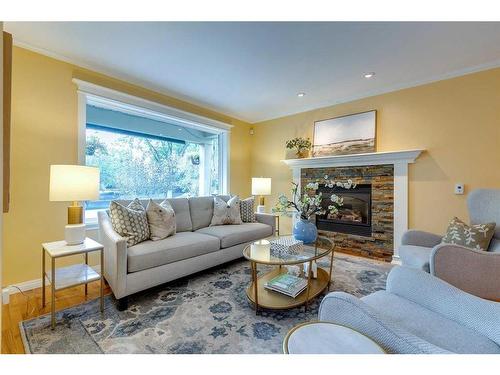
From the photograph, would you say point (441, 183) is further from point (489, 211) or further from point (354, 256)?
point (354, 256)

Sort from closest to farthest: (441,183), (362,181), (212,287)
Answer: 1. (212,287)
2. (441,183)
3. (362,181)

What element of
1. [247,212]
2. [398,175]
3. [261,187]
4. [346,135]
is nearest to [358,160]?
[346,135]

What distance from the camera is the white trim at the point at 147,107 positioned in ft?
8.48

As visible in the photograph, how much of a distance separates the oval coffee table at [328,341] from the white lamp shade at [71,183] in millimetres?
1955

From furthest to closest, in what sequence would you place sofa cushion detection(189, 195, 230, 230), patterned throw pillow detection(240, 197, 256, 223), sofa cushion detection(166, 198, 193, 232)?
patterned throw pillow detection(240, 197, 256, 223) < sofa cushion detection(189, 195, 230, 230) < sofa cushion detection(166, 198, 193, 232)

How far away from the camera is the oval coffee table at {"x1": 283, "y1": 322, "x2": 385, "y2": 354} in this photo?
0.74 metres

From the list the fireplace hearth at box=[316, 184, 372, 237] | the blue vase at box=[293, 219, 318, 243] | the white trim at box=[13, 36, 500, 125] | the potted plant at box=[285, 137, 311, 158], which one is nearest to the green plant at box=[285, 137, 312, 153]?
the potted plant at box=[285, 137, 311, 158]

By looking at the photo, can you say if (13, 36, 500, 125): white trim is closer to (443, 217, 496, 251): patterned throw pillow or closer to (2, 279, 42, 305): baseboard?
(443, 217, 496, 251): patterned throw pillow

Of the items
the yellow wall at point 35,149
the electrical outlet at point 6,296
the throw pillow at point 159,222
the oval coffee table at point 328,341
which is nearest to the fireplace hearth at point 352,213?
the throw pillow at point 159,222

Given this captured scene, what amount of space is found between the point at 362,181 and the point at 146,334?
3169 mm

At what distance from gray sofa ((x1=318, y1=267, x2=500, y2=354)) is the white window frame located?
2.89 metres

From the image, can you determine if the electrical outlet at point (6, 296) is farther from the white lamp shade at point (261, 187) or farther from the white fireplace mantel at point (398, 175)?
the white fireplace mantel at point (398, 175)

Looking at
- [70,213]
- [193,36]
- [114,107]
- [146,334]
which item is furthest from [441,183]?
[114,107]

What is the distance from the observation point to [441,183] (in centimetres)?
273
